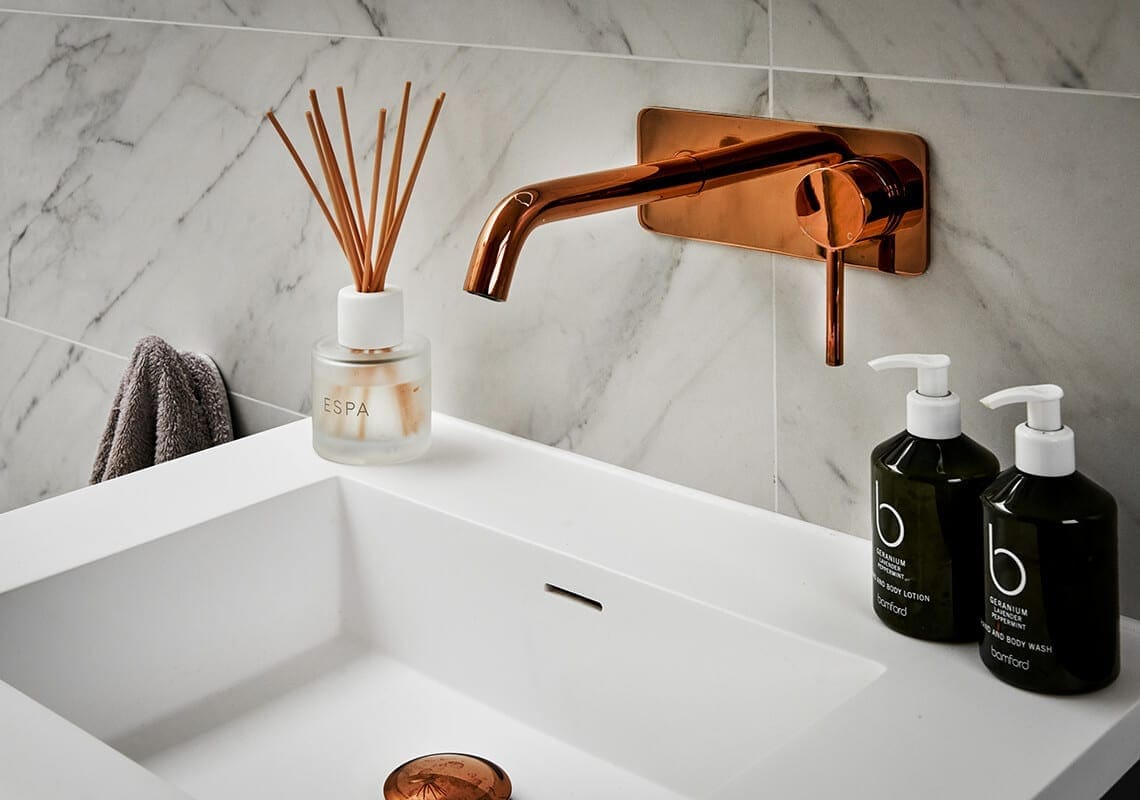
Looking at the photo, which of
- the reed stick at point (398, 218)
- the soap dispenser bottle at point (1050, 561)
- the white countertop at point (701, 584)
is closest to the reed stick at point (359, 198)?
the reed stick at point (398, 218)

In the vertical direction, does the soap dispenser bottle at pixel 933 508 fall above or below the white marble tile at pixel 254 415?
above

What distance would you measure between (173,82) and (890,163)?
809mm

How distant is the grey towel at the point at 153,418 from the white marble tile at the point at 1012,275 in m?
0.69

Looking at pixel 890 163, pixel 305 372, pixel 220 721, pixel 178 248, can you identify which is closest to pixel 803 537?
pixel 890 163

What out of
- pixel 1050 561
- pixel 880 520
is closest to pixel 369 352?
pixel 880 520

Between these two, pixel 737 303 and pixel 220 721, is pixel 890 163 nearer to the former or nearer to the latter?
pixel 737 303

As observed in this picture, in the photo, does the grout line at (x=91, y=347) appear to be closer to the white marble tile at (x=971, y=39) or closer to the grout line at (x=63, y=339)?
the grout line at (x=63, y=339)

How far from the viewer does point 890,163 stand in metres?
0.78

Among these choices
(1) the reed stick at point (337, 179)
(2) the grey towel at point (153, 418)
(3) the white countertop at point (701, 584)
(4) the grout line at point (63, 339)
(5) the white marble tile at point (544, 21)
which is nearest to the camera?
(3) the white countertop at point (701, 584)

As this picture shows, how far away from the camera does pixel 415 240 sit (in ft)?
3.70

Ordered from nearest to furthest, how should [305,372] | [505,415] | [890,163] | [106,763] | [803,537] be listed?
[106,763] → [890,163] → [803,537] → [505,415] → [305,372]

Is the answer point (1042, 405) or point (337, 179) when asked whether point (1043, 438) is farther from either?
point (337, 179)

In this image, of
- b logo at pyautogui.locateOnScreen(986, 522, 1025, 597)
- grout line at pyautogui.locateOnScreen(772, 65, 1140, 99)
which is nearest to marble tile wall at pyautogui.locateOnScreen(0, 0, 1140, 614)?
grout line at pyautogui.locateOnScreen(772, 65, 1140, 99)

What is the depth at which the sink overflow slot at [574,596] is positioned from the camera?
35.4 inches
